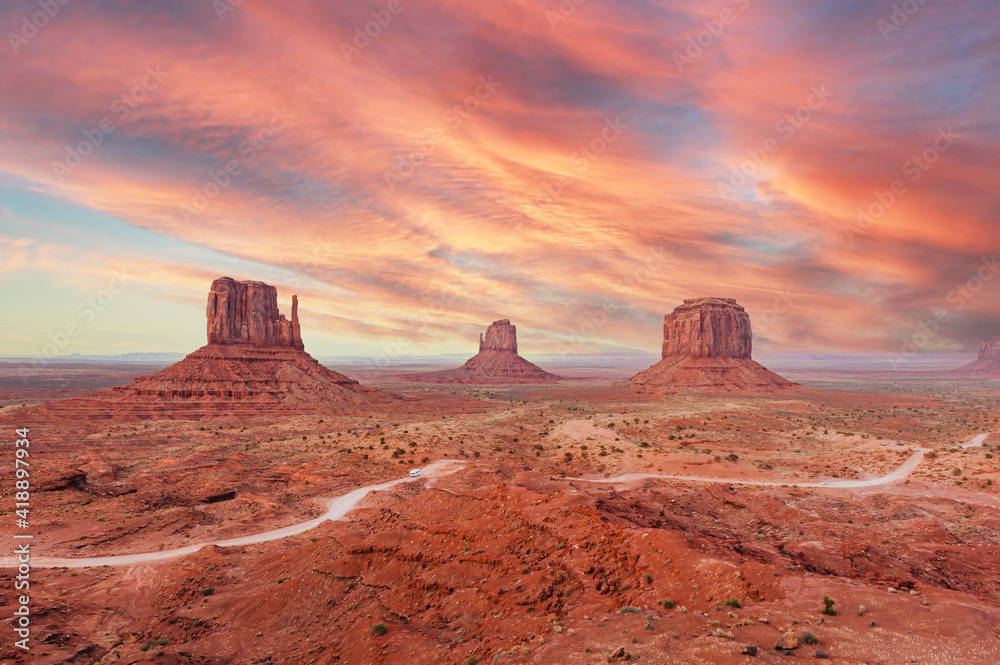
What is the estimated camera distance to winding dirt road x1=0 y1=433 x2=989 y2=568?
2606 cm

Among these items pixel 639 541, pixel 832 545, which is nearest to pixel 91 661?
pixel 639 541

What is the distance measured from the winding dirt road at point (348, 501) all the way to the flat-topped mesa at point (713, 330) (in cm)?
9927

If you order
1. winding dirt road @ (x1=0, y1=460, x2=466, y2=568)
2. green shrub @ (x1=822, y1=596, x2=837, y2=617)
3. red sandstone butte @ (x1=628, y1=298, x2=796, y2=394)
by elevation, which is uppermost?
red sandstone butte @ (x1=628, y1=298, x2=796, y2=394)

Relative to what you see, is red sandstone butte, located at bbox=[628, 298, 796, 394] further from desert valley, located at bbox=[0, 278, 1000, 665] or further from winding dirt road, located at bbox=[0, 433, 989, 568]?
winding dirt road, located at bbox=[0, 433, 989, 568]

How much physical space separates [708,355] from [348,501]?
141791 mm

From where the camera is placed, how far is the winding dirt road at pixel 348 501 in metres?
26.1

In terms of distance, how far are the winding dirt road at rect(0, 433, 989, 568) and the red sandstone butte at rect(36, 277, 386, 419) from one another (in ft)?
211

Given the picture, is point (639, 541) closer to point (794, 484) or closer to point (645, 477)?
point (645, 477)

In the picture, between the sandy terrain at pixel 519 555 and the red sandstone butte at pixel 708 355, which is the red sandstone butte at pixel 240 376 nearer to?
the sandy terrain at pixel 519 555

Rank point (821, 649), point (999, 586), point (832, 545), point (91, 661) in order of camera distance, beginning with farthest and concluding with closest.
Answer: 1. point (832, 545)
2. point (999, 586)
3. point (91, 661)
4. point (821, 649)

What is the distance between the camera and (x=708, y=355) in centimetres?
15162

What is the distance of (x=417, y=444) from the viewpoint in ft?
174

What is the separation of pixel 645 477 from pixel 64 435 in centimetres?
8844

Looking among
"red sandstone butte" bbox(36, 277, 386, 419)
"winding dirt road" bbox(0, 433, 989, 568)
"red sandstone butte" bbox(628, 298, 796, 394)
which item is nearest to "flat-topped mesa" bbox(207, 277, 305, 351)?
"red sandstone butte" bbox(36, 277, 386, 419)
